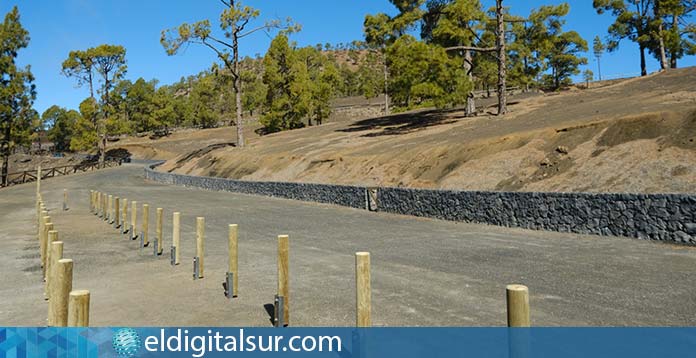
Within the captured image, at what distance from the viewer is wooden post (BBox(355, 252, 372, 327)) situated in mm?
4707

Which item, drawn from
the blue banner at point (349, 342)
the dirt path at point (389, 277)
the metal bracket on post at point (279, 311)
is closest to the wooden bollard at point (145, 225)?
the dirt path at point (389, 277)

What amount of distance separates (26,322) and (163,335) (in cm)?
239

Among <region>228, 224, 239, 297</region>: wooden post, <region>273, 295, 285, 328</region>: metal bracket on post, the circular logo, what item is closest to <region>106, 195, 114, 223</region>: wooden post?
<region>228, 224, 239, 297</region>: wooden post

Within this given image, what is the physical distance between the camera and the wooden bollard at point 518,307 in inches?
118

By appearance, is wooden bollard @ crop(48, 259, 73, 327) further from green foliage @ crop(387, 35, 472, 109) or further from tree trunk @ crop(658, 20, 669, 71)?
tree trunk @ crop(658, 20, 669, 71)

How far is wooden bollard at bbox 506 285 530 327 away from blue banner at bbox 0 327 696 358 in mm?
1989

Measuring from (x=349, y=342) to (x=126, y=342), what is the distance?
8.25 feet

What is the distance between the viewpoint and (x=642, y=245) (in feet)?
36.4

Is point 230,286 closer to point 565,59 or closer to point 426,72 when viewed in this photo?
point 426,72

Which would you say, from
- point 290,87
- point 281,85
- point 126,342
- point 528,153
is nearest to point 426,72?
point 528,153

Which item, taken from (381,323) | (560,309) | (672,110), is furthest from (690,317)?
(672,110)

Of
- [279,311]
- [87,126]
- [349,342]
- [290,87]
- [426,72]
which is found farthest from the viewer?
[87,126]

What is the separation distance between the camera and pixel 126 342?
5.38m

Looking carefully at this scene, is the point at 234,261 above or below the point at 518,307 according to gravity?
below
